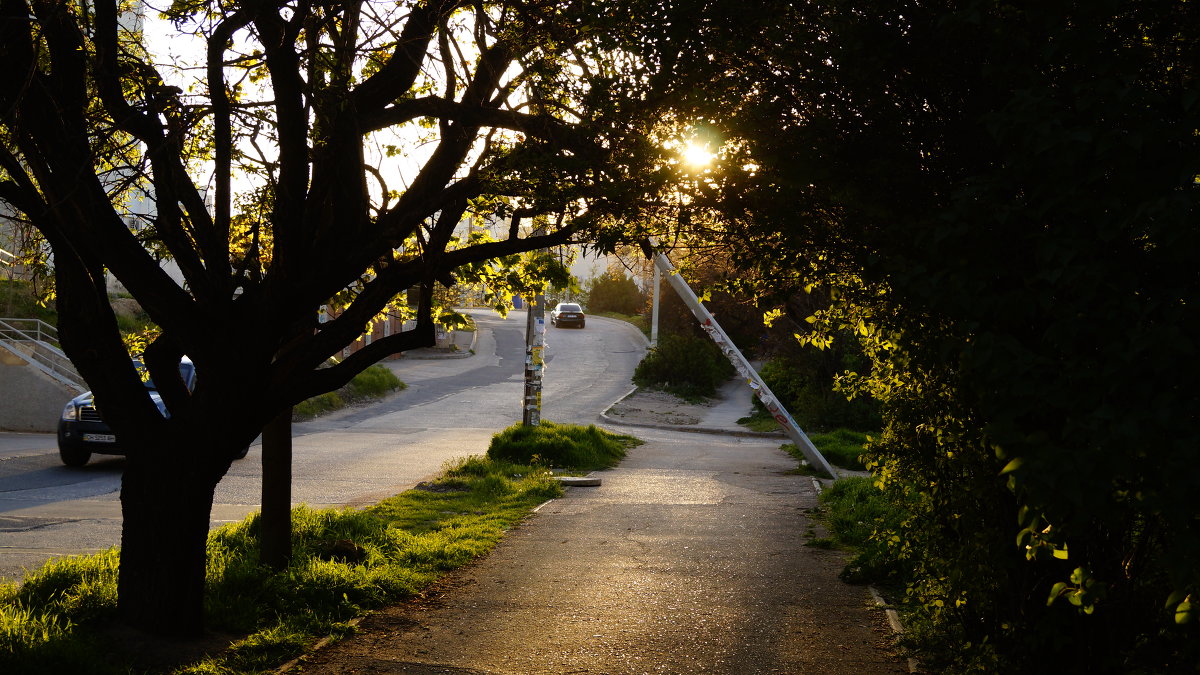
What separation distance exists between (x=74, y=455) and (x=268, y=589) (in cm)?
1060

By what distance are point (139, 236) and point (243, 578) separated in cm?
278

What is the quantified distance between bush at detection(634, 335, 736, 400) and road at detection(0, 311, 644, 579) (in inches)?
56.3

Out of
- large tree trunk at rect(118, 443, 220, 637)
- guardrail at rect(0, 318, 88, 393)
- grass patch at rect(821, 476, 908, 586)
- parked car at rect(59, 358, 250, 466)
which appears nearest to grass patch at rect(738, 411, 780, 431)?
grass patch at rect(821, 476, 908, 586)

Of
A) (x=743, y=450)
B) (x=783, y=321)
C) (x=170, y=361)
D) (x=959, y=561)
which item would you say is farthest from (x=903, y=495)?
(x=783, y=321)

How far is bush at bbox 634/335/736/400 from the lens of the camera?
135 ft

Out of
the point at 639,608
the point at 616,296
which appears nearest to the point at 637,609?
the point at 639,608

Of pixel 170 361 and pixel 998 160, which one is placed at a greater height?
pixel 998 160

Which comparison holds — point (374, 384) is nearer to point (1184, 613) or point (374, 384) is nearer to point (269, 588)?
point (269, 588)

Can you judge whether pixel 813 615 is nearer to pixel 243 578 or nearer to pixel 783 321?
pixel 243 578

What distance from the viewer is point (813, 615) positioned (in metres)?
7.89

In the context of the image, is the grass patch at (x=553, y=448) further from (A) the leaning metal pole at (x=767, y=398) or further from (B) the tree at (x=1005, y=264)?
(B) the tree at (x=1005, y=264)

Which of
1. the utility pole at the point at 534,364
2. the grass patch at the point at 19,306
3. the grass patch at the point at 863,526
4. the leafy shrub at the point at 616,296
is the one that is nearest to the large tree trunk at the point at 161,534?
the grass patch at the point at 863,526

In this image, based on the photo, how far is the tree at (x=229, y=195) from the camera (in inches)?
233

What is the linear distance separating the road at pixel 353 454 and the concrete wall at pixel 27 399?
132 cm
